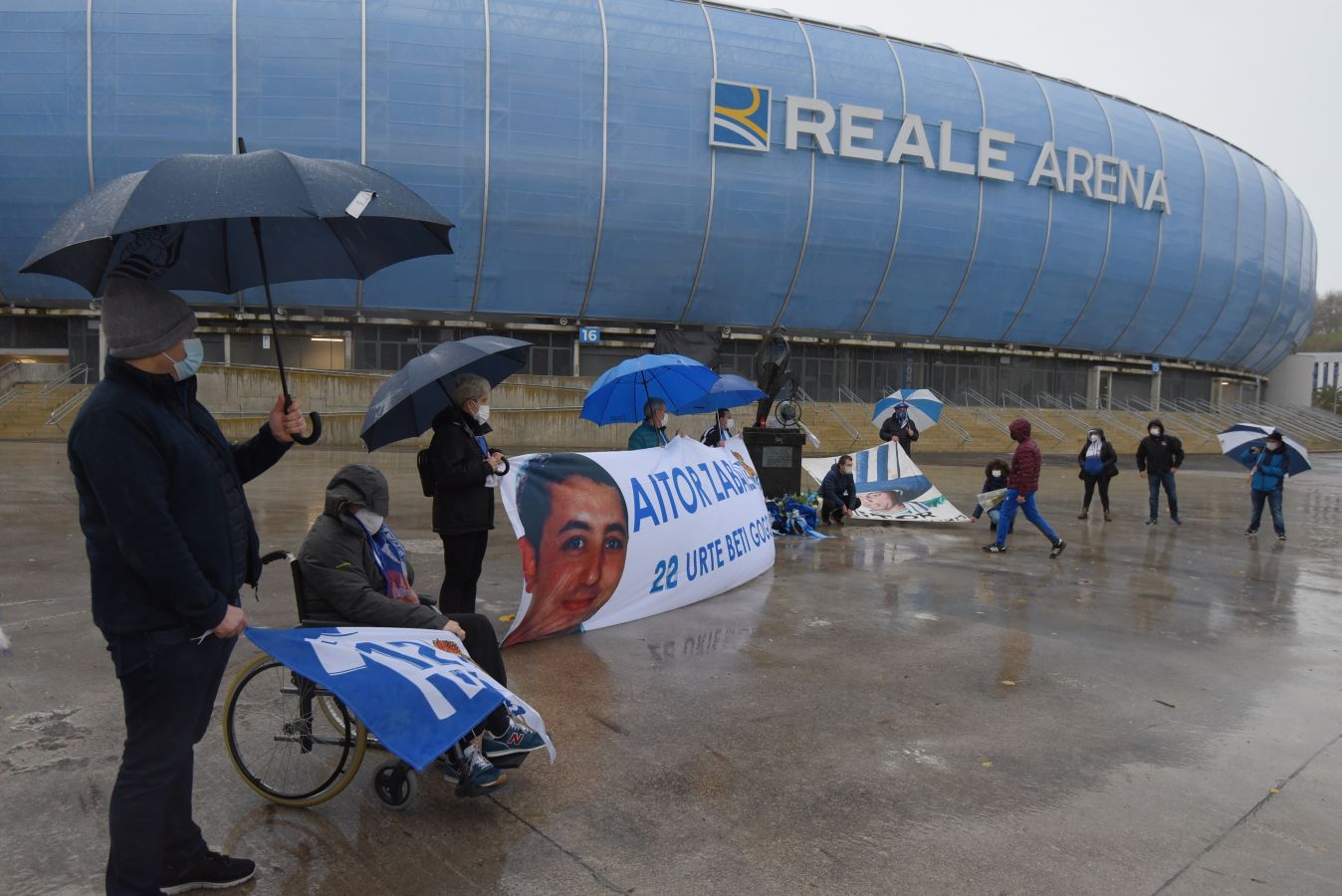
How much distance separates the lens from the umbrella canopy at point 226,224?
3.18 meters

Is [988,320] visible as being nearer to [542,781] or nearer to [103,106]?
[103,106]

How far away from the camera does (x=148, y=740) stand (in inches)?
120

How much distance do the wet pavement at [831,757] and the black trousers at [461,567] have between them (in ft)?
→ 1.87

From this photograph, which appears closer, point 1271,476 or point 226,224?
point 226,224

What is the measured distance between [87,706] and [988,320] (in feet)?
158

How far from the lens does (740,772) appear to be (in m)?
4.51

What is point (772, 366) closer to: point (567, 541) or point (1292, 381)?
point (567, 541)

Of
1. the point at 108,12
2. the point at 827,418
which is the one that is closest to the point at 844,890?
the point at 827,418

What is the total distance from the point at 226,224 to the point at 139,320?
4.46 feet

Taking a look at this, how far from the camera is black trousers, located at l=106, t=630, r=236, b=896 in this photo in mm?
2992

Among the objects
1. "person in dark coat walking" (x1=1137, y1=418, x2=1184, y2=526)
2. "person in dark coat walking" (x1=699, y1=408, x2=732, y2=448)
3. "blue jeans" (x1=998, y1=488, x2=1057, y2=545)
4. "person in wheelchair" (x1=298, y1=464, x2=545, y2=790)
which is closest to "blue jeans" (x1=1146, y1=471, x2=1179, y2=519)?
"person in dark coat walking" (x1=1137, y1=418, x2=1184, y2=526)

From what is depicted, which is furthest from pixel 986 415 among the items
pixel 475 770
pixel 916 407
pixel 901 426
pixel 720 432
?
pixel 475 770

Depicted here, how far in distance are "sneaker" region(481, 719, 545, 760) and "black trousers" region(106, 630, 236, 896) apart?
138cm

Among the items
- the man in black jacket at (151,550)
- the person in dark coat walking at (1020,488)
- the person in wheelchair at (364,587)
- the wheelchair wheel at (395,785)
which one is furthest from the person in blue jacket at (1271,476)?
the man in black jacket at (151,550)
